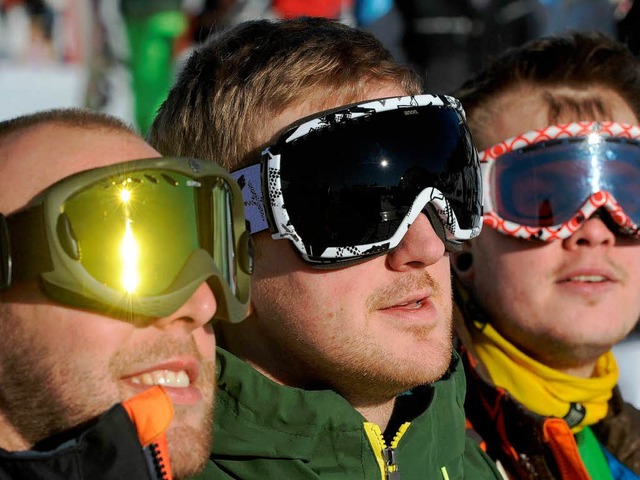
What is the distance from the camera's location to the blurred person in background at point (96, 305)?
213cm

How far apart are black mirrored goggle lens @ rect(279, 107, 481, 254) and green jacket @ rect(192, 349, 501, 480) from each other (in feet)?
1.35

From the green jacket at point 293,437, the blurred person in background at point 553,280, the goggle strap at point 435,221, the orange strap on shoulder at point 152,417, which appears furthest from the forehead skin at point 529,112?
the orange strap on shoulder at point 152,417

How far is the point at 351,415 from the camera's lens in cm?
270

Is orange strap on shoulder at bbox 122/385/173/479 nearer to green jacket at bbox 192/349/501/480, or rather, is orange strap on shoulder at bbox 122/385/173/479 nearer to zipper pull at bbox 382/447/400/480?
green jacket at bbox 192/349/501/480

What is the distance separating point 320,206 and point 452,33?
5262mm

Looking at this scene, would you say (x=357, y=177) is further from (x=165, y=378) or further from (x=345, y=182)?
(x=165, y=378)

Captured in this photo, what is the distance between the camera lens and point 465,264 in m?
3.88

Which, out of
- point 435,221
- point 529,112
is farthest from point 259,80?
point 529,112

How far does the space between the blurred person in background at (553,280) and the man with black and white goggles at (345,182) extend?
3.05 ft

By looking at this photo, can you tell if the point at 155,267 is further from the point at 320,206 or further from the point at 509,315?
the point at 509,315

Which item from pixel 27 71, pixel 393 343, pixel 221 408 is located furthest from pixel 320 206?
pixel 27 71

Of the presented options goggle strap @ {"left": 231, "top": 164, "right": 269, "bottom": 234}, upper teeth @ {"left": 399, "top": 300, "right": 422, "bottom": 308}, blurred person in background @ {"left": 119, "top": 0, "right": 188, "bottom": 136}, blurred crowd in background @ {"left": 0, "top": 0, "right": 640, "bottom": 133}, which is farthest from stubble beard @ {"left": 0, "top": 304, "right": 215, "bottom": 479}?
blurred person in background @ {"left": 119, "top": 0, "right": 188, "bottom": 136}

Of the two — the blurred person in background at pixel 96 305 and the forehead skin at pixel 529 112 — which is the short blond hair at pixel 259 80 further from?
the forehead skin at pixel 529 112

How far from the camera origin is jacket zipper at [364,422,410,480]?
2.72m
